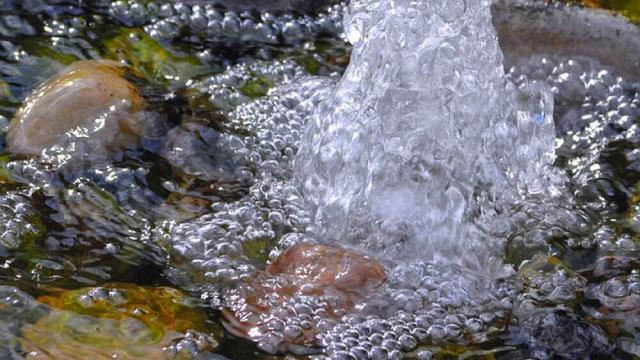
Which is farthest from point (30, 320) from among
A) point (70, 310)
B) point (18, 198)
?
point (18, 198)

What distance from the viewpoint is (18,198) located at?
126 inches

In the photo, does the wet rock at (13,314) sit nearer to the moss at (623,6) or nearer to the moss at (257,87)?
the moss at (257,87)

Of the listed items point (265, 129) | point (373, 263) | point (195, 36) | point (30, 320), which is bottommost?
Answer: point (30, 320)

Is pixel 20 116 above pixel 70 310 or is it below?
above

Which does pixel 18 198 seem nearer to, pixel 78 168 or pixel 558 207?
pixel 78 168

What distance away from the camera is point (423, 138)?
3.44 meters

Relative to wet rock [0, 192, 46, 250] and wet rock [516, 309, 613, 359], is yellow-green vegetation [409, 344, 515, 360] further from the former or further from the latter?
wet rock [0, 192, 46, 250]

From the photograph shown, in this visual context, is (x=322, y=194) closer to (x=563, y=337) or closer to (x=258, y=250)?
(x=258, y=250)

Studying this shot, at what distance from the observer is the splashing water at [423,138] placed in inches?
131

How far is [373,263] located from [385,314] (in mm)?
190

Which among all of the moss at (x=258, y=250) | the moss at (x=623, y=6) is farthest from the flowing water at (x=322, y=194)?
the moss at (x=623, y=6)

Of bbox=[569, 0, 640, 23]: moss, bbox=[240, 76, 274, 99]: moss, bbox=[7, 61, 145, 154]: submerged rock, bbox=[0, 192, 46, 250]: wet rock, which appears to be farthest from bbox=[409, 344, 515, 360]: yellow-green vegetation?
bbox=[569, 0, 640, 23]: moss

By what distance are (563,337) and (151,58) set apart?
2.21 meters

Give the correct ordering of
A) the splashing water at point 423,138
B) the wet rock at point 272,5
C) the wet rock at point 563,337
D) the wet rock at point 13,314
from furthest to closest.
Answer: the wet rock at point 272,5 → the splashing water at point 423,138 → the wet rock at point 563,337 → the wet rock at point 13,314
